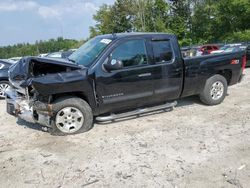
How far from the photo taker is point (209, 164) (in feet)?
15.1

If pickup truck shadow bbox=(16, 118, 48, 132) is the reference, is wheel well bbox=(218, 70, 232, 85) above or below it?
above

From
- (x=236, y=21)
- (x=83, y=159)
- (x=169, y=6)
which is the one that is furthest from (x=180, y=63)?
(x=169, y=6)

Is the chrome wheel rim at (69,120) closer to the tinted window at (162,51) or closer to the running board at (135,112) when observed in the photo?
the running board at (135,112)

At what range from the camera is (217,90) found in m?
7.78

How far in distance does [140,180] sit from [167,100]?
3222 millimetres

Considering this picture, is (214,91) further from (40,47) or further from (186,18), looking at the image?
(40,47)

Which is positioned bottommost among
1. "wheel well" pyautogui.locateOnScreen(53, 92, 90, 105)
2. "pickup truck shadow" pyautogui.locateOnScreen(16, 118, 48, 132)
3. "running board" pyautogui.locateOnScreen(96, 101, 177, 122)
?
"pickup truck shadow" pyautogui.locateOnScreen(16, 118, 48, 132)

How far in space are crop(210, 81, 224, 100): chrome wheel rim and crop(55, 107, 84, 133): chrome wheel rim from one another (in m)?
3.39

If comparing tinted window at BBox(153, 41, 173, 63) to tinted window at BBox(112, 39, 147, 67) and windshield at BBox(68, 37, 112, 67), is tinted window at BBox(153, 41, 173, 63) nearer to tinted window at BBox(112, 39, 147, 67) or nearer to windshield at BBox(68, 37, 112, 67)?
tinted window at BBox(112, 39, 147, 67)

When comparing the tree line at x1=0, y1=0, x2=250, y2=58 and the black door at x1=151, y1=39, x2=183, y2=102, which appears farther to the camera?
the tree line at x1=0, y1=0, x2=250, y2=58

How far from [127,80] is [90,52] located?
98cm

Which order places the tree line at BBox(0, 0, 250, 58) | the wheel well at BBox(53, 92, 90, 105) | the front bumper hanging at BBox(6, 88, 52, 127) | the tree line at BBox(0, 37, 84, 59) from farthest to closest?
the tree line at BBox(0, 37, 84, 59)
the tree line at BBox(0, 0, 250, 58)
the wheel well at BBox(53, 92, 90, 105)
the front bumper hanging at BBox(6, 88, 52, 127)

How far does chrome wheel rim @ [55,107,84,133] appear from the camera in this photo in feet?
19.5

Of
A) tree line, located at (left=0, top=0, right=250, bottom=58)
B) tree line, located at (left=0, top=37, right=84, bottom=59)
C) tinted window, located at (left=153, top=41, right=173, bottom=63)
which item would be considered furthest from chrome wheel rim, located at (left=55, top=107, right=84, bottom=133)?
tree line, located at (left=0, top=37, right=84, bottom=59)
